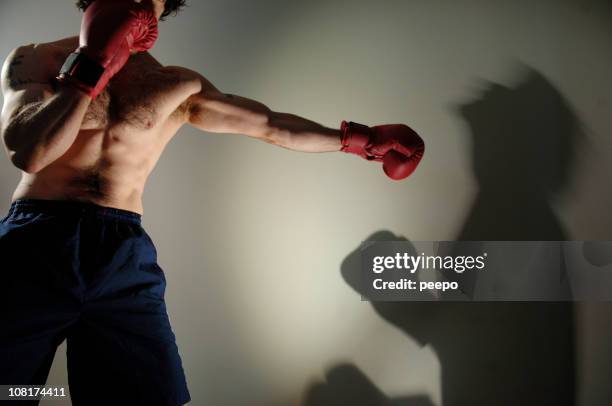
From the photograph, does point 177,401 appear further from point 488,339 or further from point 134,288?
point 488,339

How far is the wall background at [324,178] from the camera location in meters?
1.70

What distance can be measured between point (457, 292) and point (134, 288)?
3.72 ft

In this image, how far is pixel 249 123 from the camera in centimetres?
143

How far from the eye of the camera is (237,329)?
1782 mm

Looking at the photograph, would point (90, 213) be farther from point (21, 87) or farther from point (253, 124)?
point (253, 124)

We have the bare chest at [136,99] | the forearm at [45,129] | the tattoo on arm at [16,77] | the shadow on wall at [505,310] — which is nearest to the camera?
the forearm at [45,129]

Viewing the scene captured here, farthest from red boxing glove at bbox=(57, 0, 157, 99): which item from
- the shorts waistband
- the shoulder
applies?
the shorts waistband

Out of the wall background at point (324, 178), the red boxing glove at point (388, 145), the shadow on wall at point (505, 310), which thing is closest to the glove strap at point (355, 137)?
the red boxing glove at point (388, 145)

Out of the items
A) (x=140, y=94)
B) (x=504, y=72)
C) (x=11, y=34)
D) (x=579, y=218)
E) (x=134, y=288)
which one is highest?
(x=11, y=34)

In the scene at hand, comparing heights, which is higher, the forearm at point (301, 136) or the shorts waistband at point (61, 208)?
the forearm at point (301, 136)

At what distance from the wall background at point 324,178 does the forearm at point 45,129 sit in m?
0.83

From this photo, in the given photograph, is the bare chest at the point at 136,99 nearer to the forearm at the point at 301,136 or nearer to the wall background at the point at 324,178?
the forearm at the point at 301,136

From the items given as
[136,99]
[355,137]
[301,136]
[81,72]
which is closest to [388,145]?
[355,137]

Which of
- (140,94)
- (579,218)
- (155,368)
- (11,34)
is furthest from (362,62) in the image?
(11,34)
